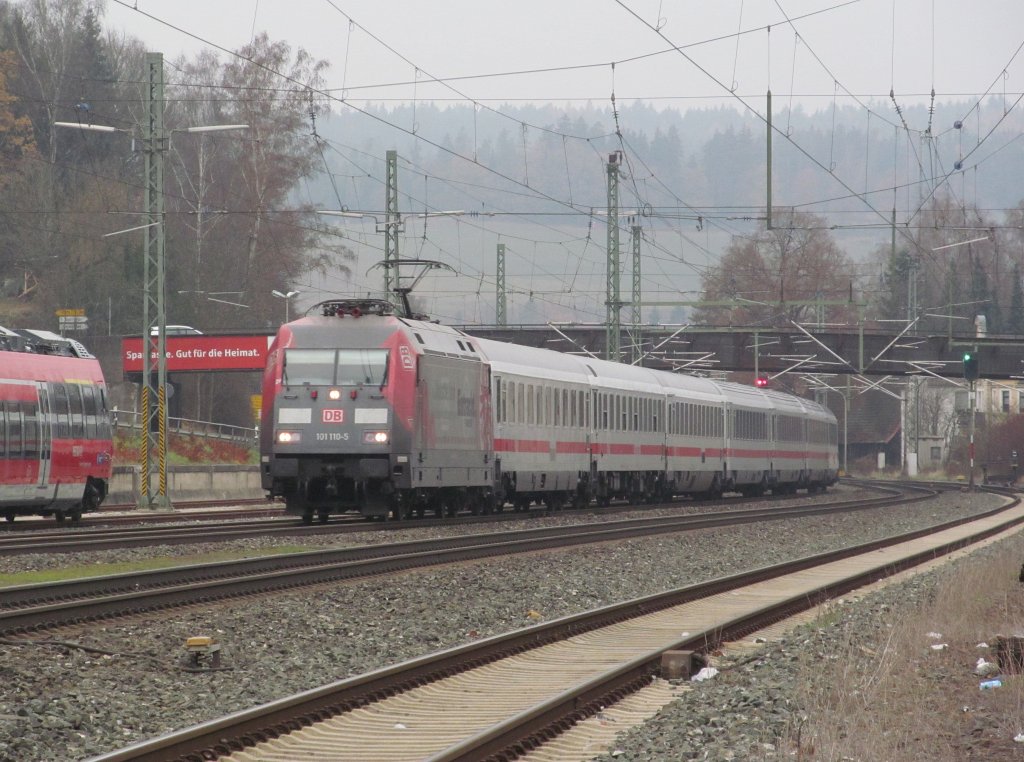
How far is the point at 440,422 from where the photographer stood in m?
28.0

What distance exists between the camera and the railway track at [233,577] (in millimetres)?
13577

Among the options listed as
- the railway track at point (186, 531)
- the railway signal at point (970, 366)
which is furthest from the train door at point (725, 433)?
the railway track at point (186, 531)

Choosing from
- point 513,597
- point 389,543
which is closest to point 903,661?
point 513,597

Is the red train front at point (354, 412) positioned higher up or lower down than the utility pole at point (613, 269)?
lower down

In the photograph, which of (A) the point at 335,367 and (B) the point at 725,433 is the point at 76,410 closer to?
(A) the point at 335,367

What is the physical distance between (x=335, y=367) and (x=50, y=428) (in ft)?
16.6

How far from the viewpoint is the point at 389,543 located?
73.4 ft

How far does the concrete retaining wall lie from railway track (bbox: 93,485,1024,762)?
2791 cm

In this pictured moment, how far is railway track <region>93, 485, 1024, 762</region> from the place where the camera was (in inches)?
328

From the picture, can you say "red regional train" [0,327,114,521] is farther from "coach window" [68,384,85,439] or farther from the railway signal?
the railway signal

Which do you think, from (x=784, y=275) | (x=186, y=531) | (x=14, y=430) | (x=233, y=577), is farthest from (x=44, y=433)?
(x=784, y=275)

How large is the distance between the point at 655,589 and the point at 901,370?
56.1 meters

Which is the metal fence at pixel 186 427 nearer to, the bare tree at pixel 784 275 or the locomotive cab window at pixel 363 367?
the locomotive cab window at pixel 363 367

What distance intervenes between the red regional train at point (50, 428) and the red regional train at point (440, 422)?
12.2 feet
